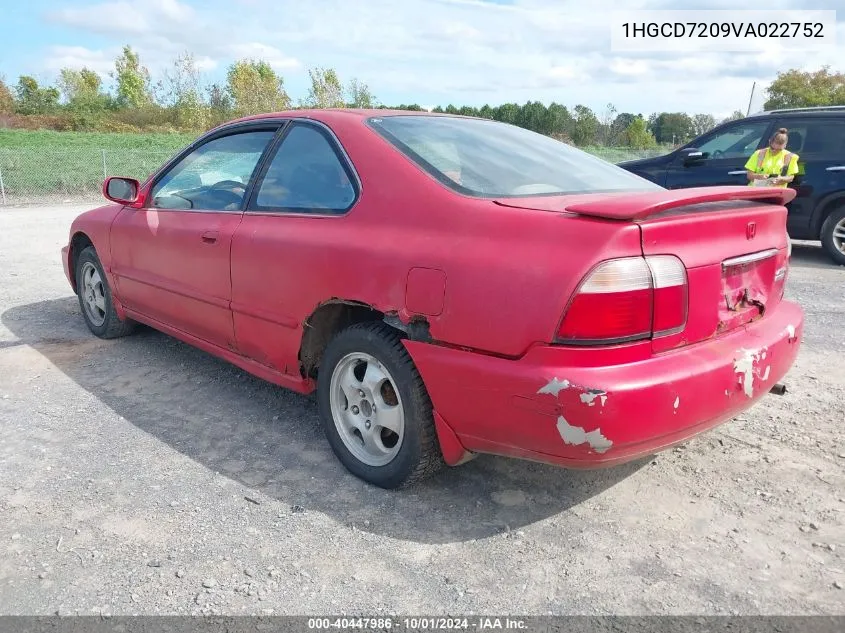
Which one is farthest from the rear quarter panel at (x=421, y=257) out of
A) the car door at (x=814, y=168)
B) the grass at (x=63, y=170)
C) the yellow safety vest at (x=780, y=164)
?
the grass at (x=63, y=170)

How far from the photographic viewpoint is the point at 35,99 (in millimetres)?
51281

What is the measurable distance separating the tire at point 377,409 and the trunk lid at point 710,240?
0.78 m

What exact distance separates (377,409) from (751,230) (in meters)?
1.65

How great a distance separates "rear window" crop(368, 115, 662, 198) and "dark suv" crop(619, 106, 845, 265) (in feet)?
19.9

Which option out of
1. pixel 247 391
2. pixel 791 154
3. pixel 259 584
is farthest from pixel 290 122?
pixel 791 154

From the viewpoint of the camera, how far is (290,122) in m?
3.48

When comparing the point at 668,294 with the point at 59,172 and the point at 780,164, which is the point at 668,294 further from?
the point at 59,172

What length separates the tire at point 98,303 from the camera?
16.0 feet

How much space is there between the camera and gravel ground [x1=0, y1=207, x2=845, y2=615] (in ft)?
7.28

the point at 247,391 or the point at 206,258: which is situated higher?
the point at 206,258

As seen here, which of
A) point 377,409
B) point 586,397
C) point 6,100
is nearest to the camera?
point 586,397

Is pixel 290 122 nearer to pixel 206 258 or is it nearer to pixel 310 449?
pixel 206 258

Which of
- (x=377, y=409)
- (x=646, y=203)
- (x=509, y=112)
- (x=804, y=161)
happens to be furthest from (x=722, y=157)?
(x=509, y=112)

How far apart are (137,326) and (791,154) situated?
752cm
